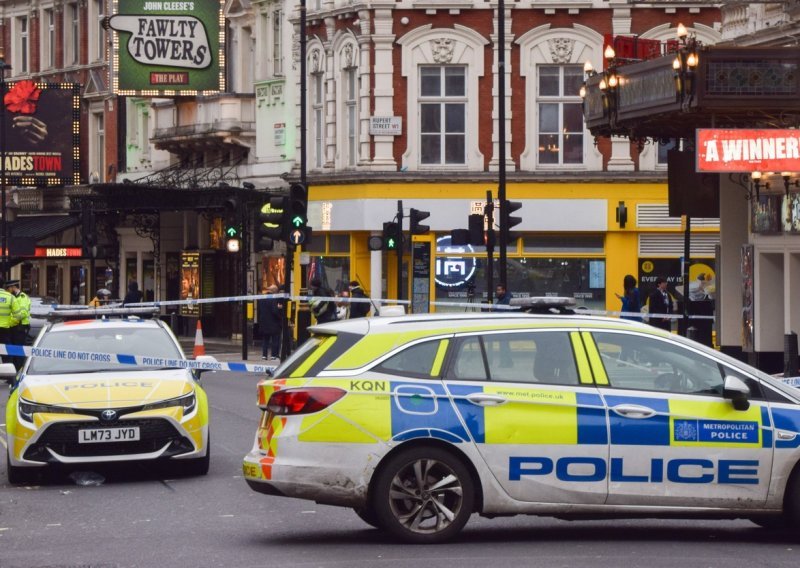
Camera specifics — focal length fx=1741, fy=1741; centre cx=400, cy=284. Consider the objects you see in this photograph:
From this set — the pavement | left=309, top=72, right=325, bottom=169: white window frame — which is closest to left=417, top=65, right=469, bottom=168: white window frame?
left=309, top=72, right=325, bottom=169: white window frame

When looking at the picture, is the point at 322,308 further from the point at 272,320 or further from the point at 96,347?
the point at 96,347

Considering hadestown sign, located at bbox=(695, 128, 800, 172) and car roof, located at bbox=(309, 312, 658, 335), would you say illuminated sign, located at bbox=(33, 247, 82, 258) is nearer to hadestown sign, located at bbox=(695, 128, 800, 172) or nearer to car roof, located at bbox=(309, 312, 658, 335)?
hadestown sign, located at bbox=(695, 128, 800, 172)

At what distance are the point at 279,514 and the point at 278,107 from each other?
32.8 meters

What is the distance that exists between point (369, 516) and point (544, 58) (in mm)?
30722

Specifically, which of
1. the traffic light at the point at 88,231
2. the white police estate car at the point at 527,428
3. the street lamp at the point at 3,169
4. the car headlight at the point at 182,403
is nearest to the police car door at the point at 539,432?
the white police estate car at the point at 527,428

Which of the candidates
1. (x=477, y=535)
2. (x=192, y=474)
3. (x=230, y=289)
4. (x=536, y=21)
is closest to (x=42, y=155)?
(x=230, y=289)

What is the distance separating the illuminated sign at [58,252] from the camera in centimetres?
5541

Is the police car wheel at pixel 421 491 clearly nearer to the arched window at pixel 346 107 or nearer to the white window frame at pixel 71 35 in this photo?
the arched window at pixel 346 107

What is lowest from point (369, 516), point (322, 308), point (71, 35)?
point (369, 516)

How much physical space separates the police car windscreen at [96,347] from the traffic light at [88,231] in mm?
28936

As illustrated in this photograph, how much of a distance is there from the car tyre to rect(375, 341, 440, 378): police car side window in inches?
34.1

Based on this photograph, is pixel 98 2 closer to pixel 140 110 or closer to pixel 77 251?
pixel 140 110

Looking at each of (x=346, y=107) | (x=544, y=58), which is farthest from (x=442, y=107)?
(x=544, y=58)

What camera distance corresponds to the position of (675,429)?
10.7m
